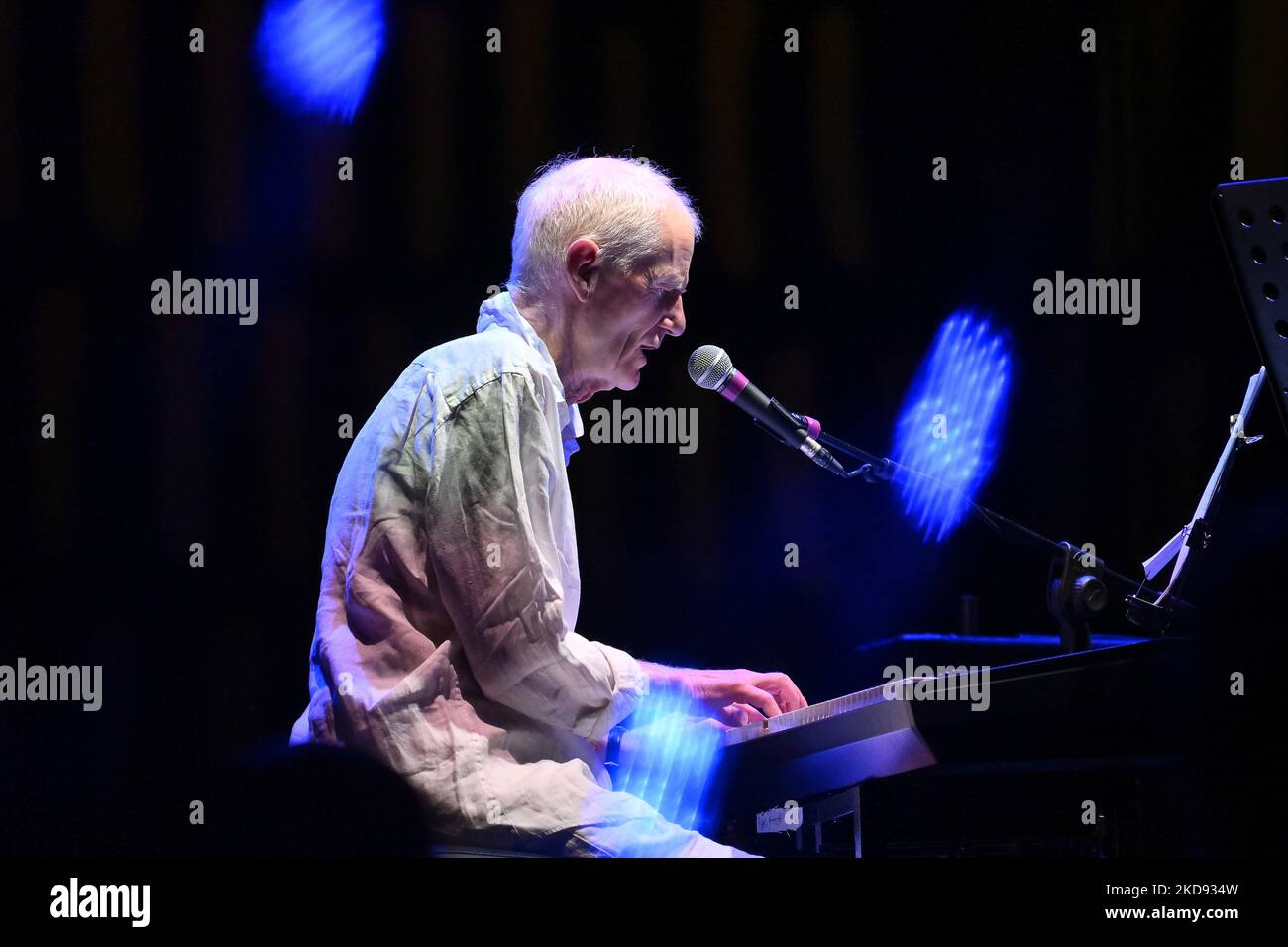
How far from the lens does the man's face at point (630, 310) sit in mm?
2242

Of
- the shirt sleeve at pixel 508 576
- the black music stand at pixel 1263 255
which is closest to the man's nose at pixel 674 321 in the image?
the shirt sleeve at pixel 508 576

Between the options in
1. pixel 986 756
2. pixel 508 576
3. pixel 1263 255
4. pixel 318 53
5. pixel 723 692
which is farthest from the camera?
pixel 318 53

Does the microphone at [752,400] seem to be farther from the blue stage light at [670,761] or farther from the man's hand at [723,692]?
the blue stage light at [670,761]

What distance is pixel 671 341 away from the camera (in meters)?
3.12

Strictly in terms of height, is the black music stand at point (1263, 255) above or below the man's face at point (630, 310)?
below

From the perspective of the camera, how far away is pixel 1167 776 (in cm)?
236

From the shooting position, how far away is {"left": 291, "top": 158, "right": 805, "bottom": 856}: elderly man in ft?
5.93

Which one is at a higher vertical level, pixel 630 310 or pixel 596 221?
pixel 596 221

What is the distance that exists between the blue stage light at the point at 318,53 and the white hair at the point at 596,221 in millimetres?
881

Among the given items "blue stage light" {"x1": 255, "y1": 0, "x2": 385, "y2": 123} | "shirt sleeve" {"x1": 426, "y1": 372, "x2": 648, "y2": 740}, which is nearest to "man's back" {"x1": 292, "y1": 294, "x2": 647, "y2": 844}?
"shirt sleeve" {"x1": 426, "y1": 372, "x2": 648, "y2": 740}

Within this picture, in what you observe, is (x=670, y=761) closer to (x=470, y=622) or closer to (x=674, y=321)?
(x=470, y=622)

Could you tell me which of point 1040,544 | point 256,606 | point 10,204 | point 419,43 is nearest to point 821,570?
point 1040,544

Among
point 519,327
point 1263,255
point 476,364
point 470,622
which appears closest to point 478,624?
point 470,622

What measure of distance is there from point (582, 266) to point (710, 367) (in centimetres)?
33
